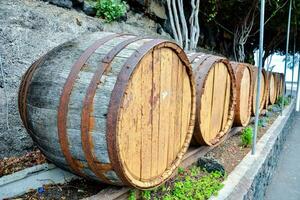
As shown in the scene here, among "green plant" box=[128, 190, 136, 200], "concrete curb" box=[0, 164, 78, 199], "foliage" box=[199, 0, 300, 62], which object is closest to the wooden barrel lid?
"green plant" box=[128, 190, 136, 200]

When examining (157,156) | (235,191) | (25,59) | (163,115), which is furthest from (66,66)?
(235,191)

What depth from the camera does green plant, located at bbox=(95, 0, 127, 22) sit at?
4.37m

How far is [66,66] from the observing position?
1947 mm

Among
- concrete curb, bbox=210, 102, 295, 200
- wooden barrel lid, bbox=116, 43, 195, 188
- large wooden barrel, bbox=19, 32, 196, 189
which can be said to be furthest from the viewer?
concrete curb, bbox=210, 102, 295, 200

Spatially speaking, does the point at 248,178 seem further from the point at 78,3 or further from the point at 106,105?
the point at 78,3

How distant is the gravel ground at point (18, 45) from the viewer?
9.47 ft

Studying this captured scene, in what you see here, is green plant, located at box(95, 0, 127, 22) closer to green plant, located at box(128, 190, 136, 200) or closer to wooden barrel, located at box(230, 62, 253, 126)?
wooden barrel, located at box(230, 62, 253, 126)

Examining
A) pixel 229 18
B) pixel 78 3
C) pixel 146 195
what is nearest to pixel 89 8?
pixel 78 3

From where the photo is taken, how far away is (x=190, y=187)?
104 inches

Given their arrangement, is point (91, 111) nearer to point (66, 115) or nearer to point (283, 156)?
point (66, 115)

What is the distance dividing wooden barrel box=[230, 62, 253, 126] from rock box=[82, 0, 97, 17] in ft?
6.87

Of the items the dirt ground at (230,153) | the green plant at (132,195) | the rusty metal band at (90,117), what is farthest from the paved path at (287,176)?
the rusty metal band at (90,117)

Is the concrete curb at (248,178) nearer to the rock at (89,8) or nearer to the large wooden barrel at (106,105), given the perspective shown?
the large wooden barrel at (106,105)

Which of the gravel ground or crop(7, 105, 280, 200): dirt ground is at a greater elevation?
the gravel ground
